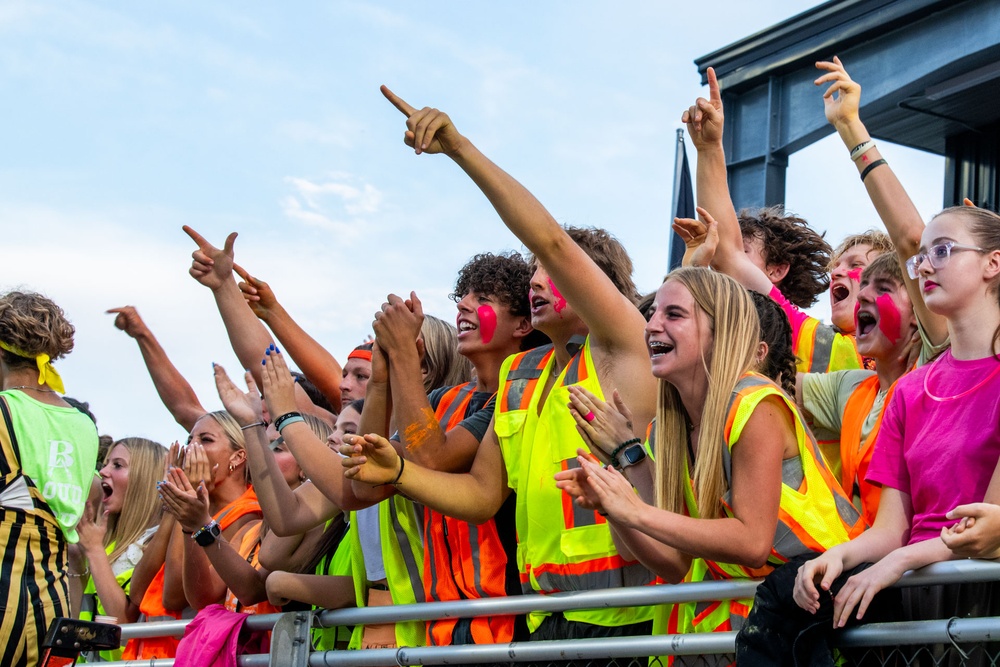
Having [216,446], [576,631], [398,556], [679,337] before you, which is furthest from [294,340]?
[679,337]

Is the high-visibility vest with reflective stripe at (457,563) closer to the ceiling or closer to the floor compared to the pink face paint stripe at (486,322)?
closer to the floor

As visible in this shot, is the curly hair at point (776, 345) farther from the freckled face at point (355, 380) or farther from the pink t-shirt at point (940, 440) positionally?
the freckled face at point (355, 380)

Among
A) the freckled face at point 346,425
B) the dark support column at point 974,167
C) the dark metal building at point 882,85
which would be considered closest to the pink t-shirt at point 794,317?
the freckled face at point 346,425

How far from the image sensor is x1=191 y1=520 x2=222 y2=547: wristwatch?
14.6 ft

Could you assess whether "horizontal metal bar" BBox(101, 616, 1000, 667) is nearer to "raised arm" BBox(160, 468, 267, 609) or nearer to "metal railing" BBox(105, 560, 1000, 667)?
"metal railing" BBox(105, 560, 1000, 667)

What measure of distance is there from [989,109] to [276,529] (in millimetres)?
6916

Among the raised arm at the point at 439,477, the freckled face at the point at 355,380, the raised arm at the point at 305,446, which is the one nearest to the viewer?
the raised arm at the point at 439,477

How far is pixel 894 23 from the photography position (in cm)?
866

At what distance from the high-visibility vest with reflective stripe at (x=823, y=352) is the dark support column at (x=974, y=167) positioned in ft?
17.2

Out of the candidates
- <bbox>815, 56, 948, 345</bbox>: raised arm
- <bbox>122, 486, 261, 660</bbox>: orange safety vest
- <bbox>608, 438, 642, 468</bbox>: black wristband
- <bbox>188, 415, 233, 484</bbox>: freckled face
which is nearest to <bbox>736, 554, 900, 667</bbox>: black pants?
<bbox>608, 438, 642, 468</bbox>: black wristband

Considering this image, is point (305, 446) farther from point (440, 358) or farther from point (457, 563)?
point (440, 358)

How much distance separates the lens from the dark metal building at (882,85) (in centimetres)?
838

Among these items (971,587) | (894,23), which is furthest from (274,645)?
(894,23)

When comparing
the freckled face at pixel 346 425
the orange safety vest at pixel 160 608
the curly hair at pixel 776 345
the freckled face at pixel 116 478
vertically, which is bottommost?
the orange safety vest at pixel 160 608
